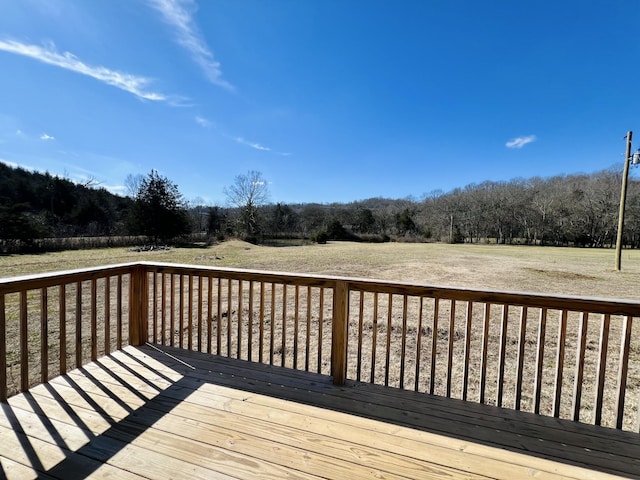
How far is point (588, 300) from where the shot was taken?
1765mm

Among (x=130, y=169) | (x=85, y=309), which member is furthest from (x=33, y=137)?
(x=85, y=309)

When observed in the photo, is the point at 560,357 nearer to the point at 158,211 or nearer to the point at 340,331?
the point at 340,331

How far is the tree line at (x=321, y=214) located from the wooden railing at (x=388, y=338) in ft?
50.7

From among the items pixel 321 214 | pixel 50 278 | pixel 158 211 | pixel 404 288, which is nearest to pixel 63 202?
pixel 158 211

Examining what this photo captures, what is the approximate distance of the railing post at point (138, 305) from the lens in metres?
2.90

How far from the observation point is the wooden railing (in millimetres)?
1875

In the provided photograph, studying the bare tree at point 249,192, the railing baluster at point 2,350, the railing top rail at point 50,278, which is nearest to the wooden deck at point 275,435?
the railing baluster at point 2,350

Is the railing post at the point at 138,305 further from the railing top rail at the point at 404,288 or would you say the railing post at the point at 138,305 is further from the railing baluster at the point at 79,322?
the railing baluster at the point at 79,322

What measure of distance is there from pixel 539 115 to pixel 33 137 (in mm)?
31557

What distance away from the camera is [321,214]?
38.0m

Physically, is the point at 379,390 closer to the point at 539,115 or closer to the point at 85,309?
the point at 85,309

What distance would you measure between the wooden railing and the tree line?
50.7ft

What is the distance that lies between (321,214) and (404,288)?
3610cm

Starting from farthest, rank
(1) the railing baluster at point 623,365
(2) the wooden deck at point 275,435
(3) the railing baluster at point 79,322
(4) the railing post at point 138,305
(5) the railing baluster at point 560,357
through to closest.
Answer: (4) the railing post at point 138,305
(3) the railing baluster at point 79,322
(5) the railing baluster at point 560,357
(1) the railing baluster at point 623,365
(2) the wooden deck at point 275,435
